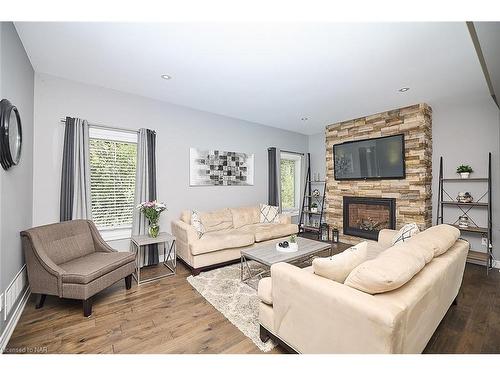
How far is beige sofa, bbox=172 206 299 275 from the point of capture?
125 inches

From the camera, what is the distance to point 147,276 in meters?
3.11

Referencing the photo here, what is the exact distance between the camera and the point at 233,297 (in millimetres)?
2473

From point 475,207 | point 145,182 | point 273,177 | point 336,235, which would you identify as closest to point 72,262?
point 145,182

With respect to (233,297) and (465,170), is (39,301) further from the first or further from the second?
(465,170)

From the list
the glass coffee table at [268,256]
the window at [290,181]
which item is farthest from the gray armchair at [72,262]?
the window at [290,181]

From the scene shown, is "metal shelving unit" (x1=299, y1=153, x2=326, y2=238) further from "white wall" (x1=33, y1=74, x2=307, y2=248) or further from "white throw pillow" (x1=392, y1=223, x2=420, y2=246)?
"white throw pillow" (x1=392, y1=223, x2=420, y2=246)

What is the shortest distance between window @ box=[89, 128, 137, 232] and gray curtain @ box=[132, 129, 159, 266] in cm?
15

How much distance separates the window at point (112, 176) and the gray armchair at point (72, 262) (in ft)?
1.60

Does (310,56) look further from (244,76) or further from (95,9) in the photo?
(95,9)

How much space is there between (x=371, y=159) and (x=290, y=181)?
2044 mm

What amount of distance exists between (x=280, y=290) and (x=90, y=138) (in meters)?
3.24

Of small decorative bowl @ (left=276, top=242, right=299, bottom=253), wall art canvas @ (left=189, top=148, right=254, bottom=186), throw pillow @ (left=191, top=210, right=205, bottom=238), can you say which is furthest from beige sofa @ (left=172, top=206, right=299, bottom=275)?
small decorative bowl @ (left=276, top=242, right=299, bottom=253)

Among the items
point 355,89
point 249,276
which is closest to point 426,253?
point 249,276

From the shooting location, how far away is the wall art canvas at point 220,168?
13.5 feet
